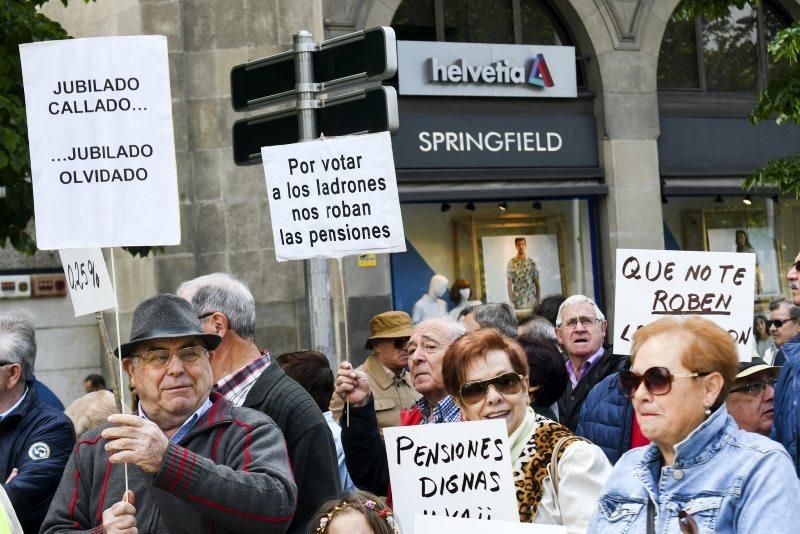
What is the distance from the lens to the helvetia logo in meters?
16.4

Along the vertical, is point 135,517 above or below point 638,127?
below

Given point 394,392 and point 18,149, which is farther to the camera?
point 18,149

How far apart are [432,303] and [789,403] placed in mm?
10170

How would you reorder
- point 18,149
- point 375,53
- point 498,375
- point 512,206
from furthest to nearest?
point 512,206 → point 18,149 → point 375,53 → point 498,375

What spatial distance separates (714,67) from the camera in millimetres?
18125

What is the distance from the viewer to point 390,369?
9.18 metres

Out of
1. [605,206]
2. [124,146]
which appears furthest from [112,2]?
[124,146]

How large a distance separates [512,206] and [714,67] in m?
3.55

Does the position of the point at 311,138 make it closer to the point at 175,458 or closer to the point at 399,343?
the point at 399,343

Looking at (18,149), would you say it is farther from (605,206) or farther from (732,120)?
(732,120)

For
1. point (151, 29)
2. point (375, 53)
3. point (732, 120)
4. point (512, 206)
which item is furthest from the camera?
point (732, 120)

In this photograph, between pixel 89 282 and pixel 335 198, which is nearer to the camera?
pixel 89 282

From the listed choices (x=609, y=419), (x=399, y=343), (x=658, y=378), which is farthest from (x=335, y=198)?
(x=658, y=378)

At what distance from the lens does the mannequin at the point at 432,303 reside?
51.1 feet
